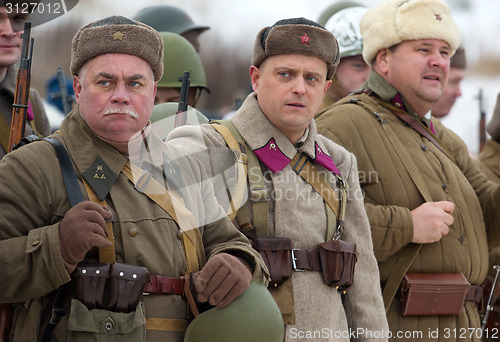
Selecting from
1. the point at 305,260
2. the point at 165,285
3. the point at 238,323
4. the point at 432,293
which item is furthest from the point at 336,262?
the point at 432,293

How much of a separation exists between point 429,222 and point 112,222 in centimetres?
238

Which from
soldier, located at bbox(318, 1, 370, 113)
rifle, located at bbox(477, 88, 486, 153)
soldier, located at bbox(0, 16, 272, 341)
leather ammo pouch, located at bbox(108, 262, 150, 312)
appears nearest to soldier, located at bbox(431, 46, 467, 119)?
soldier, located at bbox(318, 1, 370, 113)

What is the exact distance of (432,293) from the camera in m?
5.09

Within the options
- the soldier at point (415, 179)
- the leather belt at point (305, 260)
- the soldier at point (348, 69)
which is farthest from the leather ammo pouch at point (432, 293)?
the soldier at point (348, 69)

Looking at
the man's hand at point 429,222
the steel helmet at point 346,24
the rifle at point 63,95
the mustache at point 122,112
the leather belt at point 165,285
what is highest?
the steel helmet at point 346,24

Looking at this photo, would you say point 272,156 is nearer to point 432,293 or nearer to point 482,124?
point 432,293

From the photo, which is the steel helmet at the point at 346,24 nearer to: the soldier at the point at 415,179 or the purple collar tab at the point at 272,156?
the soldier at the point at 415,179

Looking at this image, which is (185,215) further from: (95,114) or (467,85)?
(467,85)

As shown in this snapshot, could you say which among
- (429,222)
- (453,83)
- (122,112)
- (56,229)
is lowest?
(429,222)

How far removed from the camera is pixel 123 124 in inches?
136

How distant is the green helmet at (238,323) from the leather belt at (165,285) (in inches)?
5.6

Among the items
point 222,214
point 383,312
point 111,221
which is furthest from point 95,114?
point 383,312

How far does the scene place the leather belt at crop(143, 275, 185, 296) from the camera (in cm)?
333

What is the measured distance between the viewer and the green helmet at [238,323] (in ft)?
11.0
